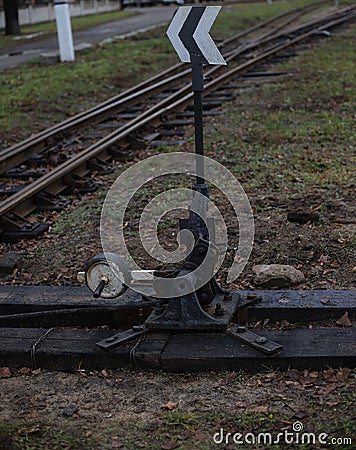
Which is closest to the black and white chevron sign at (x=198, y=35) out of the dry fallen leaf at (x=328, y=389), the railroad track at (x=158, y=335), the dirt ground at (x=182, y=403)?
the railroad track at (x=158, y=335)

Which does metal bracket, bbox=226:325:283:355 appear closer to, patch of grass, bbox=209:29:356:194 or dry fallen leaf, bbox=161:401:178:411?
dry fallen leaf, bbox=161:401:178:411

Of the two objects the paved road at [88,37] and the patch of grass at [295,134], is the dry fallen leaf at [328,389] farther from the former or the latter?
the paved road at [88,37]

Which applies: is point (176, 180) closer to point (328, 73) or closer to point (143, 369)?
point (143, 369)

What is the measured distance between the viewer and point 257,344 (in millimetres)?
4609

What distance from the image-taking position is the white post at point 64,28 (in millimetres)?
18155

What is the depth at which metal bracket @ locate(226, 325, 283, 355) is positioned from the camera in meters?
4.55

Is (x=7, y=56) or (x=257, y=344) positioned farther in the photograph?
(x=7, y=56)

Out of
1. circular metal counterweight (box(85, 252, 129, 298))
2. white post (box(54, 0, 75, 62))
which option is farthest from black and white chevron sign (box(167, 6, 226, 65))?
white post (box(54, 0, 75, 62))

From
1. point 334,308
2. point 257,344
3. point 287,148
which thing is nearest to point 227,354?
point 257,344

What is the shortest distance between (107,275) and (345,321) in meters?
1.49

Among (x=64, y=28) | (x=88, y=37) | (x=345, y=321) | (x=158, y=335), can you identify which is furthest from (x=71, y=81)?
(x=345, y=321)

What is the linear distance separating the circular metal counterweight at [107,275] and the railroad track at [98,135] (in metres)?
1.33

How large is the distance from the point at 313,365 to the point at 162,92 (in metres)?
11.1

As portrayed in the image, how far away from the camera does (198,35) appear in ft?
16.1
